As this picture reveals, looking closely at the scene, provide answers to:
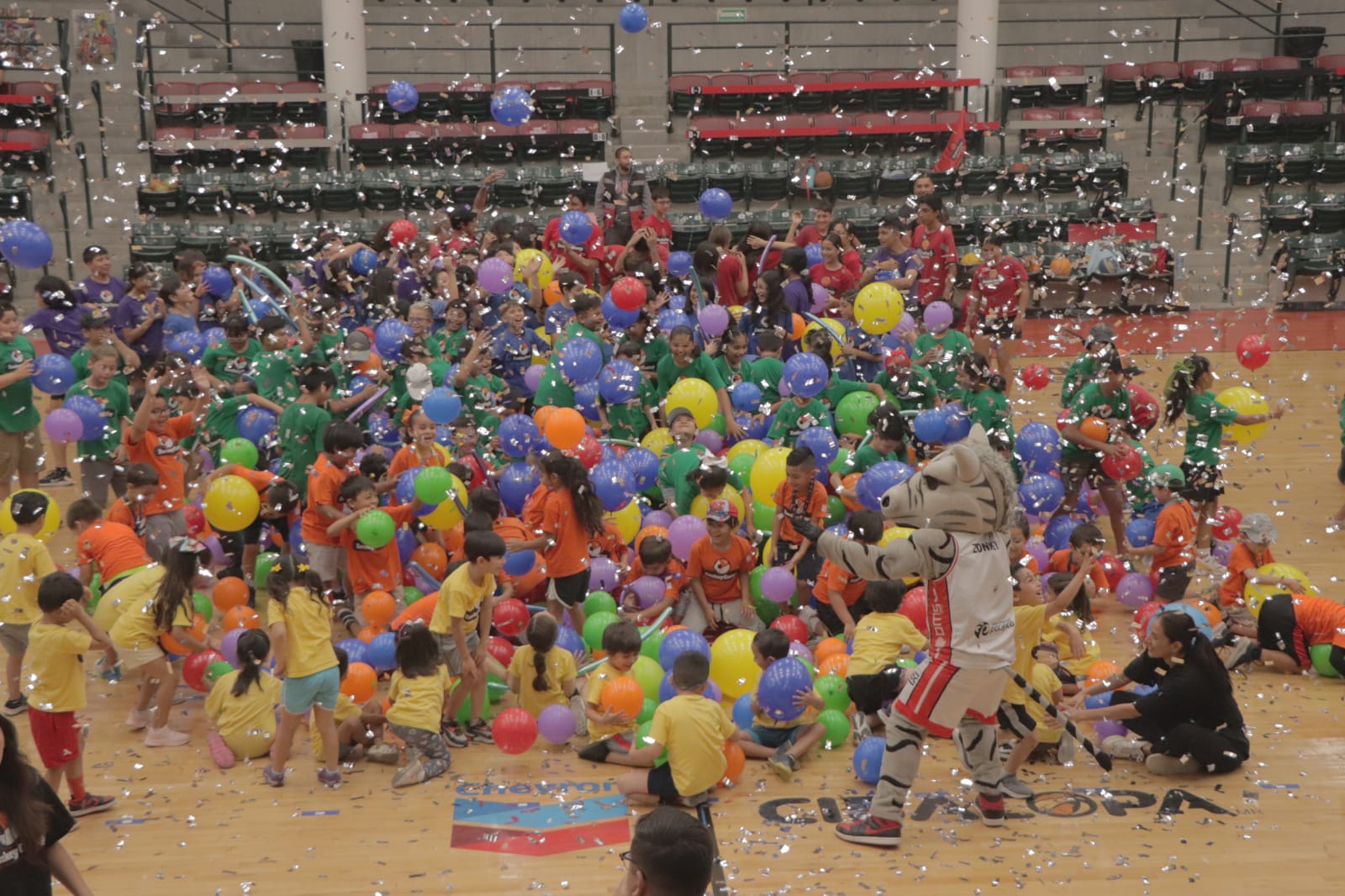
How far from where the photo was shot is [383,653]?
5.76m

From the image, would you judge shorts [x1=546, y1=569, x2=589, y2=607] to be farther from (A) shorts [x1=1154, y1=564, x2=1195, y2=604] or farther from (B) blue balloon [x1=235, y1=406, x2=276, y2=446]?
Result: (A) shorts [x1=1154, y1=564, x2=1195, y2=604]

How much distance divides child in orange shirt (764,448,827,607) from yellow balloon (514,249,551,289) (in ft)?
10.5

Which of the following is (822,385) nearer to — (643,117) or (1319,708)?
(1319,708)

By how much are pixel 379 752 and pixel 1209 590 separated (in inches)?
168

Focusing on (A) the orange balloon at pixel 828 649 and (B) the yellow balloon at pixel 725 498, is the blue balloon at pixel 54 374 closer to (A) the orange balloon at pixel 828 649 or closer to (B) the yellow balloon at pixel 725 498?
(B) the yellow balloon at pixel 725 498

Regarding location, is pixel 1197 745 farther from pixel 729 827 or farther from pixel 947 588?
pixel 729 827

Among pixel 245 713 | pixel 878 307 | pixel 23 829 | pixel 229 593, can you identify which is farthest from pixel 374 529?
pixel 878 307

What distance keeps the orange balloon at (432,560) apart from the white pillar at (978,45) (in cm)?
1129

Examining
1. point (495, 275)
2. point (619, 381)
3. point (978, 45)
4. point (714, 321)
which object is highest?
point (978, 45)

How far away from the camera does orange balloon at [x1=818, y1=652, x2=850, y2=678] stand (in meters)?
5.68

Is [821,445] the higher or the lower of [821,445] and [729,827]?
the higher

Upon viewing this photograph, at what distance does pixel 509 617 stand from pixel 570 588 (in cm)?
35

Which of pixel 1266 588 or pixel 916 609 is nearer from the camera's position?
pixel 916 609

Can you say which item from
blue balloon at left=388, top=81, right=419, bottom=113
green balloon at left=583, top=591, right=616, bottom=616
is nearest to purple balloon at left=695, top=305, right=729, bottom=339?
green balloon at left=583, top=591, right=616, bottom=616
